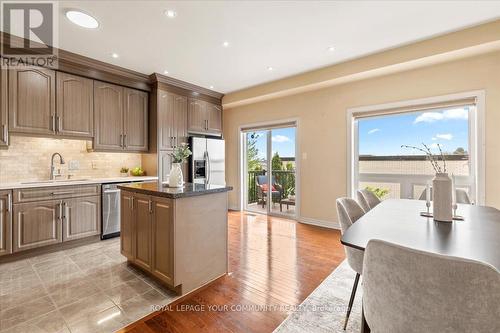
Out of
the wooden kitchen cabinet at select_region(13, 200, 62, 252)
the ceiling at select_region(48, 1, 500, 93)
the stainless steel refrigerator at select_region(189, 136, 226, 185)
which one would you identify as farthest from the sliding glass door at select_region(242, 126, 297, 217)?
the wooden kitchen cabinet at select_region(13, 200, 62, 252)

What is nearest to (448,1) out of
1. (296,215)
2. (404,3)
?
(404,3)

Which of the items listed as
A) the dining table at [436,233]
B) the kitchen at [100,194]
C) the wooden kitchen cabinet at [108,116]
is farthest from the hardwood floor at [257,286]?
the wooden kitchen cabinet at [108,116]

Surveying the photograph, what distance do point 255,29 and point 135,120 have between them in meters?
2.73

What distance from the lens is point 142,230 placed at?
233cm

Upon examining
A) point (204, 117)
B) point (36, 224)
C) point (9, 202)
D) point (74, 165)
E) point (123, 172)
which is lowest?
point (36, 224)

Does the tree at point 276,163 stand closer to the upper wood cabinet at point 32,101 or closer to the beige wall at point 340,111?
the beige wall at point 340,111

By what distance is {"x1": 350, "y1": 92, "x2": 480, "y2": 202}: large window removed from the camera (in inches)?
122

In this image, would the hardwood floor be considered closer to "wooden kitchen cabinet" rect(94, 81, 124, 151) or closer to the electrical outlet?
"wooden kitchen cabinet" rect(94, 81, 124, 151)

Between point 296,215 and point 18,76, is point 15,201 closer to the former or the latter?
point 18,76

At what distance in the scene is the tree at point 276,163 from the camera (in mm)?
5057

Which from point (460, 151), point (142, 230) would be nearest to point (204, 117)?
point (142, 230)

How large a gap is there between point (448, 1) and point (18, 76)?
5.00 metres

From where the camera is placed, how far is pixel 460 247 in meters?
1.07

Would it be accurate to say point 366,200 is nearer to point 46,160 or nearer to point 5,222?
point 5,222
